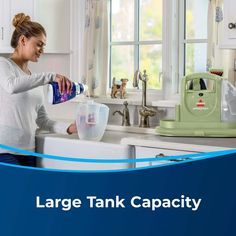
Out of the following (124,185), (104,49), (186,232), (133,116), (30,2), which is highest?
(30,2)

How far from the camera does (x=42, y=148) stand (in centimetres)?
285

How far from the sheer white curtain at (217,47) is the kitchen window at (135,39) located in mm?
307

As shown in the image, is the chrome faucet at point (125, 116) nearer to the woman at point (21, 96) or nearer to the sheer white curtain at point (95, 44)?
the sheer white curtain at point (95, 44)

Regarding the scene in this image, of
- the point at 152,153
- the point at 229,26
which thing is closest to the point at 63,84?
the point at 152,153

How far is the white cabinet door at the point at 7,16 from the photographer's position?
3.06 meters

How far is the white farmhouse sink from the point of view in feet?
8.34

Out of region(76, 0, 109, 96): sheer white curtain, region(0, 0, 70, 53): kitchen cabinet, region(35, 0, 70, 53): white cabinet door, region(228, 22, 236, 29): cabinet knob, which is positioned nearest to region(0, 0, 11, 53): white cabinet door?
region(0, 0, 70, 53): kitchen cabinet

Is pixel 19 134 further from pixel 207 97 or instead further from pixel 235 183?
pixel 235 183

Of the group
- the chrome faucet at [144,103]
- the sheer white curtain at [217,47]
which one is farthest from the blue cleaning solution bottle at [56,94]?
the sheer white curtain at [217,47]

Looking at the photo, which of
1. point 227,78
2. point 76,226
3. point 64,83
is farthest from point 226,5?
point 76,226

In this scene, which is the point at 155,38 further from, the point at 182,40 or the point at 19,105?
the point at 19,105

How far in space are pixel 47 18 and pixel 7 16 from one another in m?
0.25

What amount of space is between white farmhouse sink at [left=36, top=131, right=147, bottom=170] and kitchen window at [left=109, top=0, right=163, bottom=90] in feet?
1.27

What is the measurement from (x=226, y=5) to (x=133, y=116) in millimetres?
774
